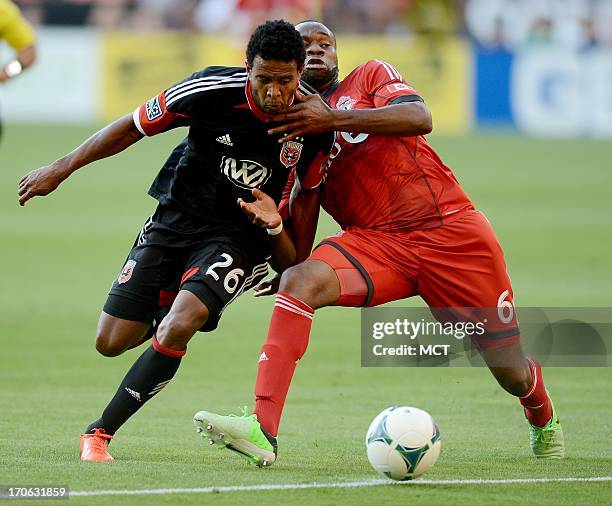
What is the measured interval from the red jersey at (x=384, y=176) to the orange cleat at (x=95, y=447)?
1804 millimetres

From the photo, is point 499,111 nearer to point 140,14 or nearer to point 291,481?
point 140,14

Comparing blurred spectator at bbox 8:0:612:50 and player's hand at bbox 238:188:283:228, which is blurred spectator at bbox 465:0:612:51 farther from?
player's hand at bbox 238:188:283:228

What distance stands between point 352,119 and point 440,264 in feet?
3.20

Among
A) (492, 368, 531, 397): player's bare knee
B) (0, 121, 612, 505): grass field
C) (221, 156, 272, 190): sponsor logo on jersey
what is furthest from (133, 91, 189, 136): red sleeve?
(492, 368, 531, 397): player's bare knee

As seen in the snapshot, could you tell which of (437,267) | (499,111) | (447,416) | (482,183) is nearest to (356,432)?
(447,416)

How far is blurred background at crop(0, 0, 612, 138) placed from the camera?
3106 cm

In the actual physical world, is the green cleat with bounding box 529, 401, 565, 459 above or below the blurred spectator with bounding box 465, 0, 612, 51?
above

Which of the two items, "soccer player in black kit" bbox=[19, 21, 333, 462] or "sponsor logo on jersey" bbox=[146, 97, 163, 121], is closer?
"soccer player in black kit" bbox=[19, 21, 333, 462]

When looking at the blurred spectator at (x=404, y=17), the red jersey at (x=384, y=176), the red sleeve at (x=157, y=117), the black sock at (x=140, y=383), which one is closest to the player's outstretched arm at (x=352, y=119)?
the red jersey at (x=384, y=176)

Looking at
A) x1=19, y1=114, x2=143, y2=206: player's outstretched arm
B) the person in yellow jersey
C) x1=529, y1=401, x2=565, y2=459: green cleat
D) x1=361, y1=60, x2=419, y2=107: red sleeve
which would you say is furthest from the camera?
the person in yellow jersey

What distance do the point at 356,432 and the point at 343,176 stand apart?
5.44ft

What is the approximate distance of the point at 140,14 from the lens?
34.4m

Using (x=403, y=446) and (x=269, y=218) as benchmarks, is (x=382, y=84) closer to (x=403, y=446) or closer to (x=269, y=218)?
(x=269, y=218)

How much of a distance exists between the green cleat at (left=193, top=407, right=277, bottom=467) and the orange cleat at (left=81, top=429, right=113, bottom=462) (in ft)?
2.08
